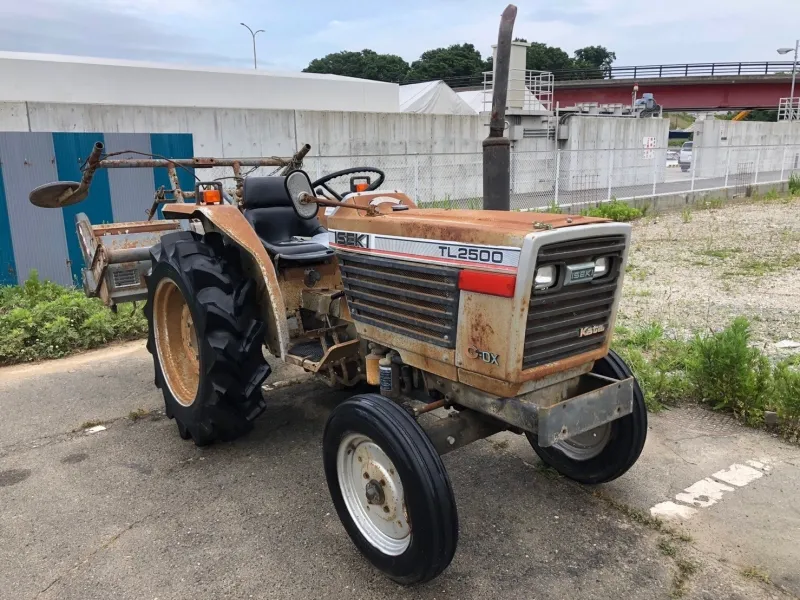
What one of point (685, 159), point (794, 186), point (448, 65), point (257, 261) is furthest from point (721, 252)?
point (448, 65)

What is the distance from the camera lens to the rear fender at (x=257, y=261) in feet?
11.4

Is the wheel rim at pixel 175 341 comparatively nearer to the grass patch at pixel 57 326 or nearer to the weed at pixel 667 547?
the grass patch at pixel 57 326

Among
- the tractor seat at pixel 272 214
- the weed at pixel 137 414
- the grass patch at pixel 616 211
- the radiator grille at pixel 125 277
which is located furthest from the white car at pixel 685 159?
the weed at pixel 137 414

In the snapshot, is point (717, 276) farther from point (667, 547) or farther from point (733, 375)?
point (667, 547)

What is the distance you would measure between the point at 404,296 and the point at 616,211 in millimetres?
12257

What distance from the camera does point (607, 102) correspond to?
38.8 m

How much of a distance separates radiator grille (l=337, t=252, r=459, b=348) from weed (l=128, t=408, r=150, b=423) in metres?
2.04

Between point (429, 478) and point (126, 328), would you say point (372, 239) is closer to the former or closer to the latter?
point (429, 478)

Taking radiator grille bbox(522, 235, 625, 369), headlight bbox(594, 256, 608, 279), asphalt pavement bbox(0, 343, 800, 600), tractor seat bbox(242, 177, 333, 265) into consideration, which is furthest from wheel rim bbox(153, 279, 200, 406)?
headlight bbox(594, 256, 608, 279)

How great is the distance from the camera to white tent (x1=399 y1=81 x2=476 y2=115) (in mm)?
23625

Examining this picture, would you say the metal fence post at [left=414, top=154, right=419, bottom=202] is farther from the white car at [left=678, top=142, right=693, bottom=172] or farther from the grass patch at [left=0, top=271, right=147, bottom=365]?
the white car at [left=678, top=142, right=693, bottom=172]

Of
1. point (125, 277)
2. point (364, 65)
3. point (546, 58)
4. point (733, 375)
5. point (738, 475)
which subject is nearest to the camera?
point (738, 475)

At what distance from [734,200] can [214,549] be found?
19.2 meters

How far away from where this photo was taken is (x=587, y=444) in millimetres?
3283
